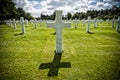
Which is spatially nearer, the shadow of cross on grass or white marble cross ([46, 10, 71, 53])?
the shadow of cross on grass

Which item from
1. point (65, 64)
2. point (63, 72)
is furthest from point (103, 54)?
point (63, 72)

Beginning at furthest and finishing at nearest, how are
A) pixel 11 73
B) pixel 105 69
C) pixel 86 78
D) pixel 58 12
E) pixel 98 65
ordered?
pixel 58 12 < pixel 98 65 < pixel 105 69 < pixel 11 73 < pixel 86 78

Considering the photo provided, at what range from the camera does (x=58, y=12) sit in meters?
5.79

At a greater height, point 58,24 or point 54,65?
point 58,24

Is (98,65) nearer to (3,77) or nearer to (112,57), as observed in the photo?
(112,57)

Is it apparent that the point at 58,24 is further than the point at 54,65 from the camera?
Yes

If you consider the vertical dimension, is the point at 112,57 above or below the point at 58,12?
below

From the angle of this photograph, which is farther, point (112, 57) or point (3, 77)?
point (112, 57)

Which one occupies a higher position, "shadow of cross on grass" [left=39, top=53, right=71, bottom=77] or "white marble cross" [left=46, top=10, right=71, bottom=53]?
"white marble cross" [left=46, top=10, right=71, bottom=53]

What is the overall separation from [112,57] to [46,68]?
3387mm

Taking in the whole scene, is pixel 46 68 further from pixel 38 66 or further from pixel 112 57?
pixel 112 57

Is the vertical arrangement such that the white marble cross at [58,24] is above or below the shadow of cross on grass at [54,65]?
above

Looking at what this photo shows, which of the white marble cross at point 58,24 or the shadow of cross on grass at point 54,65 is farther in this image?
the white marble cross at point 58,24

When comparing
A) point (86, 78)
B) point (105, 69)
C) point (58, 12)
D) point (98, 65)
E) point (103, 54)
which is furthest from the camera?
point (103, 54)
